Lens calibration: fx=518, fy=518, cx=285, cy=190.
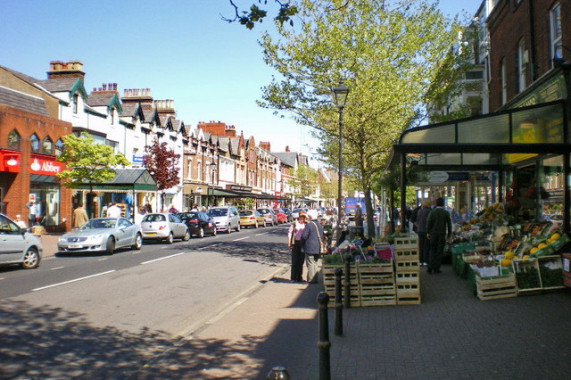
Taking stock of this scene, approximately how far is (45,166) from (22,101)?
363 cm

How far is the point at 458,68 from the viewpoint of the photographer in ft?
68.1

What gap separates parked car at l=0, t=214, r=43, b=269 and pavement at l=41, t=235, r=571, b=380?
24.9 ft

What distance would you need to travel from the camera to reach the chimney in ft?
106

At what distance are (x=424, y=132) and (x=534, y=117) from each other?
92.7 inches

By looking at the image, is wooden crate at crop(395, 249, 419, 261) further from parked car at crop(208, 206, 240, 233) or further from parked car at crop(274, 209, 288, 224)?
parked car at crop(274, 209, 288, 224)

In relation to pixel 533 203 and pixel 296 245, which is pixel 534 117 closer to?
pixel 533 203

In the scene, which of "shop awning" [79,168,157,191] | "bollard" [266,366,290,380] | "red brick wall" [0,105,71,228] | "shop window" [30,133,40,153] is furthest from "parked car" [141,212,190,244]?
"bollard" [266,366,290,380]

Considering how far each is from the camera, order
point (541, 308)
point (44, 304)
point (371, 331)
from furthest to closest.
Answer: point (44, 304) → point (541, 308) → point (371, 331)

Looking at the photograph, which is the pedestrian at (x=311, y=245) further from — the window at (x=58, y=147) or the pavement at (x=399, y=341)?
the window at (x=58, y=147)

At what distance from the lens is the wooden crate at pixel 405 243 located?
8891mm

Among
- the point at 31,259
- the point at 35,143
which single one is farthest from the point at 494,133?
the point at 35,143

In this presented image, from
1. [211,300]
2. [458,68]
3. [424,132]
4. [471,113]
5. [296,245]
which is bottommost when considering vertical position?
[211,300]

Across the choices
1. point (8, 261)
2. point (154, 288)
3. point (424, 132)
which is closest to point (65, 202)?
point (8, 261)

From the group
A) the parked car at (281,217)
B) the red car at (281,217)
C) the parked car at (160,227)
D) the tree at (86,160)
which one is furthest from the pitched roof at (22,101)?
the red car at (281,217)
